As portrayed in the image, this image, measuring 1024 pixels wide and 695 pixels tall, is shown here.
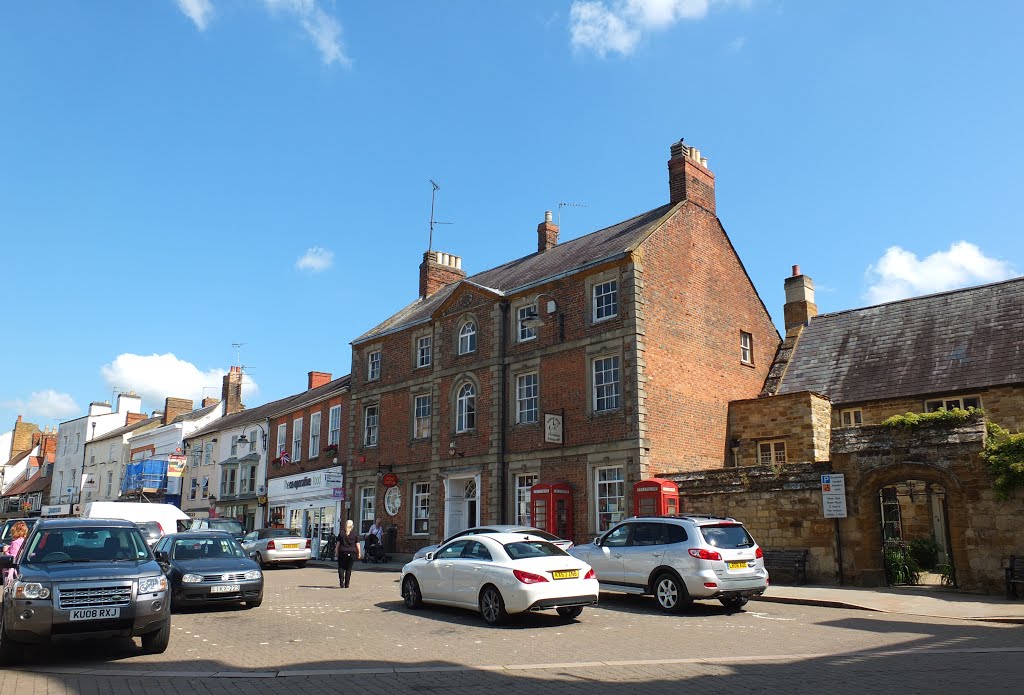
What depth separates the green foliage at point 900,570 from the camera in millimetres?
17566

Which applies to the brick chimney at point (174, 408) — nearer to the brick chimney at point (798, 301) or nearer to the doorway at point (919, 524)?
the brick chimney at point (798, 301)

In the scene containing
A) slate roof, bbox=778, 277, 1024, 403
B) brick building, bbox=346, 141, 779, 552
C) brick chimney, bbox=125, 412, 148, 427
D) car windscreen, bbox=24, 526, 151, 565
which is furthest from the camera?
brick chimney, bbox=125, 412, 148, 427

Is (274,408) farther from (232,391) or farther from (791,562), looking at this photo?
(791,562)

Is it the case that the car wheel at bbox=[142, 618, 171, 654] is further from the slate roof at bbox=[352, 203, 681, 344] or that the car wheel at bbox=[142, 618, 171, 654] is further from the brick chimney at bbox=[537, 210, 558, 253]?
the brick chimney at bbox=[537, 210, 558, 253]

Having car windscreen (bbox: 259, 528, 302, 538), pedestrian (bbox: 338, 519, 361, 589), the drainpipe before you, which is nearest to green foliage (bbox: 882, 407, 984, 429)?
the drainpipe

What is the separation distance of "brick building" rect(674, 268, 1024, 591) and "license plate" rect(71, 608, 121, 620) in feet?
47.8

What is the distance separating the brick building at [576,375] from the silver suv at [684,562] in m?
6.66

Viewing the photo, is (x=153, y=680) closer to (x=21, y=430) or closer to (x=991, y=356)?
(x=991, y=356)

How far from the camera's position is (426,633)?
38.4ft

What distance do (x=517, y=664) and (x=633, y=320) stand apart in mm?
14504

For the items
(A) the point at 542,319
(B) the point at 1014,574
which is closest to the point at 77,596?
(B) the point at 1014,574

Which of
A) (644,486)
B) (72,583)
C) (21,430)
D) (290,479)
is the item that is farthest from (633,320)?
(21,430)

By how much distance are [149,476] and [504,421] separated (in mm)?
33102

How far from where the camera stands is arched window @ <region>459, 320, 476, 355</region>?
28.5 metres
